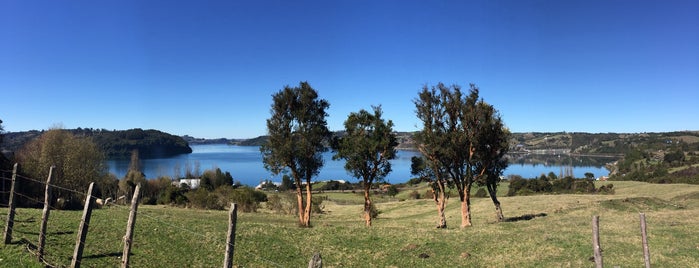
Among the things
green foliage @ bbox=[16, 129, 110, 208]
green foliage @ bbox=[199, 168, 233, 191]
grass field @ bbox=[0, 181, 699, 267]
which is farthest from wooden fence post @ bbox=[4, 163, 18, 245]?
green foliage @ bbox=[199, 168, 233, 191]

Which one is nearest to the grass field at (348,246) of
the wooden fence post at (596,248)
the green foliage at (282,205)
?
the wooden fence post at (596,248)

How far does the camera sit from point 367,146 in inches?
1094

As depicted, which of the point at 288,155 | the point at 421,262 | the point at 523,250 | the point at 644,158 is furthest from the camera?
the point at 644,158

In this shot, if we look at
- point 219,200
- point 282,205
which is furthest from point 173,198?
point 282,205

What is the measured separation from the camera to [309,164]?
27.9 metres

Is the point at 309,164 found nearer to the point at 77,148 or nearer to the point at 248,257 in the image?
the point at 248,257

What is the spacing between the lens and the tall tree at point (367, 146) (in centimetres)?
2788

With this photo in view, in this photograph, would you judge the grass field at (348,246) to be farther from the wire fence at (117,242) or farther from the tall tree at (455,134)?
the tall tree at (455,134)

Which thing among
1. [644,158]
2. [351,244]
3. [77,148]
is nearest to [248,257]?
[351,244]

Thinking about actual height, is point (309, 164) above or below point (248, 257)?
above

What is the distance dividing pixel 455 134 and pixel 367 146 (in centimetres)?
633

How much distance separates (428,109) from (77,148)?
41.0 meters

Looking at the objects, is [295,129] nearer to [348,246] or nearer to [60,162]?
[348,246]

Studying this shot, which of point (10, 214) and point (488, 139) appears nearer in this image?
point (10, 214)
